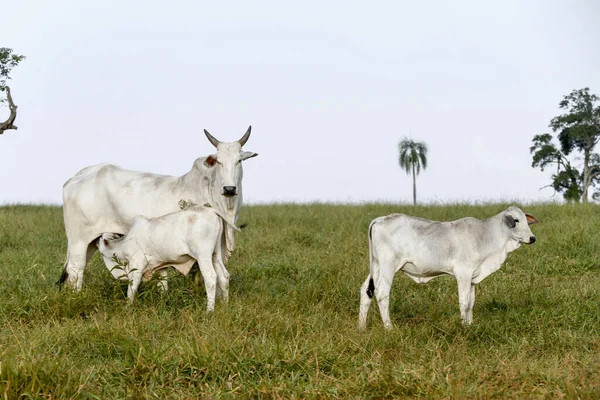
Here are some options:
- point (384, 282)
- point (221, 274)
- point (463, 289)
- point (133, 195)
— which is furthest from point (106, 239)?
point (463, 289)

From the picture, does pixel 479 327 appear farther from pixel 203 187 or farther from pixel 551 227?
pixel 551 227

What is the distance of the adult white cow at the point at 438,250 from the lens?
6.80m

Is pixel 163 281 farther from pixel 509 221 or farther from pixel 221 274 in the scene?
pixel 509 221

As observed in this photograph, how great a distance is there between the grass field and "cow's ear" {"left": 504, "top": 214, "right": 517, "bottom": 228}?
40.8 inches

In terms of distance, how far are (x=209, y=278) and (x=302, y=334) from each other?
128cm

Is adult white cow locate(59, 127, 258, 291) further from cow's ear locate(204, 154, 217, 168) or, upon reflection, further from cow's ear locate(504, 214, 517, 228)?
cow's ear locate(504, 214, 517, 228)

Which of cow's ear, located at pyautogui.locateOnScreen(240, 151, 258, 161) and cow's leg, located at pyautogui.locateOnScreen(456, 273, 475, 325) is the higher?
cow's ear, located at pyautogui.locateOnScreen(240, 151, 258, 161)

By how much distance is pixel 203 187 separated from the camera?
7.79 metres

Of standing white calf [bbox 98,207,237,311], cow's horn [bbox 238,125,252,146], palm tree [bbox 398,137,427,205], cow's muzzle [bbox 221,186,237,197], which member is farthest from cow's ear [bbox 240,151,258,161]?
palm tree [bbox 398,137,427,205]

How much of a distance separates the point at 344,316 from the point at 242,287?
5.29 ft

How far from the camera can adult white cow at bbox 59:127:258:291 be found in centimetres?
748

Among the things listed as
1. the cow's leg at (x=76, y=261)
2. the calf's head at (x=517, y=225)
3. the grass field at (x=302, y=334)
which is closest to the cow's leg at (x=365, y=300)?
the grass field at (x=302, y=334)

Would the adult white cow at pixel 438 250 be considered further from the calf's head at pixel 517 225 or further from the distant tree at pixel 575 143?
the distant tree at pixel 575 143

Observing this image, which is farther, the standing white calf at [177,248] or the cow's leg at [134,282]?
the cow's leg at [134,282]
